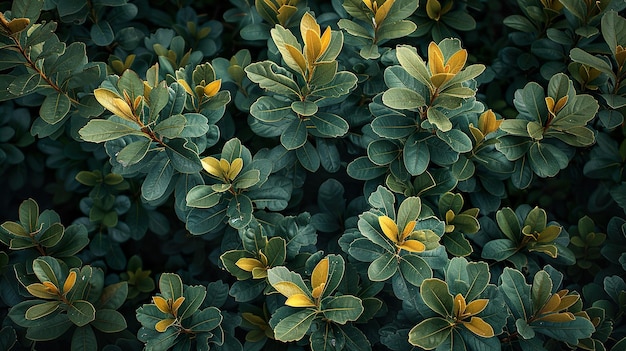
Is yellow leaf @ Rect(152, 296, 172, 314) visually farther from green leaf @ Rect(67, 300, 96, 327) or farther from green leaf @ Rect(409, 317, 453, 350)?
green leaf @ Rect(409, 317, 453, 350)

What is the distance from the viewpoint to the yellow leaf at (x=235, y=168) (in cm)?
192

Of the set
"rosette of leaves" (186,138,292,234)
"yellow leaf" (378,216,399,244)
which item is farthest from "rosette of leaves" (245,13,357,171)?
"yellow leaf" (378,216,399,244)

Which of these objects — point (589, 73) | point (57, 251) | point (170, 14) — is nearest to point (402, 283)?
point (589, 73)

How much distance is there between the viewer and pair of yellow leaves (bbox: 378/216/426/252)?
5.83 ft

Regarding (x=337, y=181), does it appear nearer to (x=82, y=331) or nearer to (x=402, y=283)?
(x=402, y=283)

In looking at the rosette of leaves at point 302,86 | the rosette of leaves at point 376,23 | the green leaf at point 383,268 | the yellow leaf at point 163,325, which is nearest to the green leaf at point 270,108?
the rosette of leaves at point 302,86

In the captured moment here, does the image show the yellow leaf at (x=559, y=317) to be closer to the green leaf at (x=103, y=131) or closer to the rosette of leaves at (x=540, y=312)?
the rosette of leaves at (x=540, y=312)

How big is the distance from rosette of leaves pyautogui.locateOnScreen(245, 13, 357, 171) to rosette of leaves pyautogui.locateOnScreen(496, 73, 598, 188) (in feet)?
1.78

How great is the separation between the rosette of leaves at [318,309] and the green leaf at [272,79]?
1.75 feet

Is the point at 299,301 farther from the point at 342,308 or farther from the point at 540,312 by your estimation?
the point at 540,312

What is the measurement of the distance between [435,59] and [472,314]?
74 cm

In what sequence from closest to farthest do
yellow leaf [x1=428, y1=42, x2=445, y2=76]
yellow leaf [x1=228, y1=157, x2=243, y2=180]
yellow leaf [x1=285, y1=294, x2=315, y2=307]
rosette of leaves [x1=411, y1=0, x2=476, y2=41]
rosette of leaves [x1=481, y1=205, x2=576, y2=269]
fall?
yellow leaf [x1=285, y1=294, x2=315, y2=307]
yellow leaf [x1=428, y1=42, x2=445, y2=76]
yellow leaf [x1=228, y1=157, x2=243, y2=180]
rosette of leaves [x1=481, y1=205, x2=576, y2=269]
rosette of leaves [x1=411, y1=0, x2=476, y2=41]

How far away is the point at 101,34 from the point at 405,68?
1233mm

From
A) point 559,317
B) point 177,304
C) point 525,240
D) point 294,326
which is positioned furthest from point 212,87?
point 559,317
